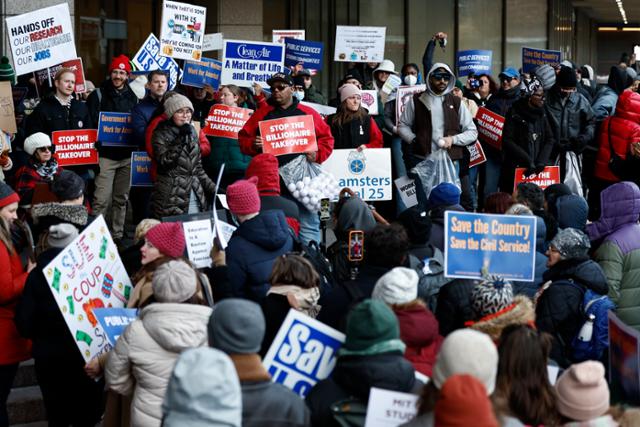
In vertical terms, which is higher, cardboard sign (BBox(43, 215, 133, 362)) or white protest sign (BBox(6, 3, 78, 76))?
white protest sign (BBox(6, 3, 78, 76))

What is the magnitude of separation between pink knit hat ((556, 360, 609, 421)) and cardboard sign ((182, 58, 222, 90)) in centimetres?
1010

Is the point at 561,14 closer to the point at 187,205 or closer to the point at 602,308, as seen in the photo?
the point at 187,205

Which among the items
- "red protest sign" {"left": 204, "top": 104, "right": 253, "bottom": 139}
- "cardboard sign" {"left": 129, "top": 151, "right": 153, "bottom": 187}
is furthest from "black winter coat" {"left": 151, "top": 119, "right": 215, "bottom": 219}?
"red protest sign" {"left": 204, "top": 104, "right": 253, "bottom": 139}

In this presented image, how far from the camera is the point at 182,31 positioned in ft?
50.5

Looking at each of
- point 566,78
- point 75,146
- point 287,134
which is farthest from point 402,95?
point 75,146

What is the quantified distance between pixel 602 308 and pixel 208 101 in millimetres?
8688

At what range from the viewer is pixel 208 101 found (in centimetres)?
1541

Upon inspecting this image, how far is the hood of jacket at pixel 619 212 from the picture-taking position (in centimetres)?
880

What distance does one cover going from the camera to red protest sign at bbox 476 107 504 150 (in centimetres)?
1449

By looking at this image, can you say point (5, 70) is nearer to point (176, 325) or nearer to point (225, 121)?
point (225, 121)

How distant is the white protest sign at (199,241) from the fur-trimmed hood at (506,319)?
2.85 meters

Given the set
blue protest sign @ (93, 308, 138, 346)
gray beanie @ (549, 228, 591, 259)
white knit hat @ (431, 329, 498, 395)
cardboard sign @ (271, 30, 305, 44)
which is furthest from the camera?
cardboard sign @ (271, 30, 305, 44)

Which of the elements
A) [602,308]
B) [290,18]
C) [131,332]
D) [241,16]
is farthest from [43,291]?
[290,18]

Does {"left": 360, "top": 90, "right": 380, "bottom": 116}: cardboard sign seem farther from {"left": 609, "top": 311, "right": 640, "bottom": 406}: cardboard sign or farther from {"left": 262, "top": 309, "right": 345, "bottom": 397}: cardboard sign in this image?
{"left": 262, "top": 309, "right": 345, "bottom": 397}: cardboard sign
